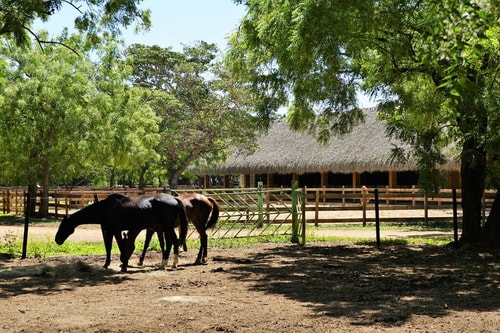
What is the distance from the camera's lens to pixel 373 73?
1388cm

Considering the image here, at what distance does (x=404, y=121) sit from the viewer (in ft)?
48.7

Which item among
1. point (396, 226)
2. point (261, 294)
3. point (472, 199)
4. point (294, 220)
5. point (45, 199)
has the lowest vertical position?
point (261, 294)

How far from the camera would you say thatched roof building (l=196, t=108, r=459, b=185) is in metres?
33.9

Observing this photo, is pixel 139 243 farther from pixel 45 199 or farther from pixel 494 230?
pixel 45 199

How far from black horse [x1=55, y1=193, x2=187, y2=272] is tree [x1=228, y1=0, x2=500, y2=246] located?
3536 millimetres

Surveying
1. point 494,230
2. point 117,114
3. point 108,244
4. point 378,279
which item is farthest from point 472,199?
point 117,114

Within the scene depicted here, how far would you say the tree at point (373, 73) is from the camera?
11.0 meters

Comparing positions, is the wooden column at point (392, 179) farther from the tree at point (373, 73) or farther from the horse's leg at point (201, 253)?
the horse's leg at point (201, 253)

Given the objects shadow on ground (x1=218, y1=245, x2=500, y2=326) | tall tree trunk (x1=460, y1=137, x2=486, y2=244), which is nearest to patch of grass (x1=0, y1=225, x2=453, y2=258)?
shadow on ground (x1=218, y1=245, x2=500, y2=326)

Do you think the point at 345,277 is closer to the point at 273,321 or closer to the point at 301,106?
the point at 273,321

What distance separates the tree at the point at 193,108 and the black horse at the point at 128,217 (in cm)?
2738

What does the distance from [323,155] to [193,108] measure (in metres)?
9.22

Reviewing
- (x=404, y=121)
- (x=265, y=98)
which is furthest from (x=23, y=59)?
(x=404, y=121)

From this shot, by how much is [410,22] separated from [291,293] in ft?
20.1
